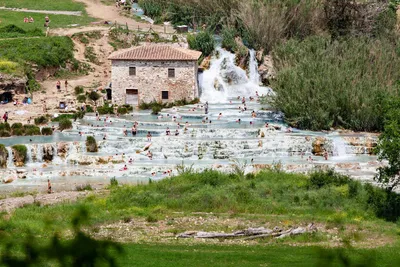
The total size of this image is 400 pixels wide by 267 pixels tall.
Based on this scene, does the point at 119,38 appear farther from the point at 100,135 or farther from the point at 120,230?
the point at 120,230

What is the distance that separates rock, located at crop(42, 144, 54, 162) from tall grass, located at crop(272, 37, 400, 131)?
1530 cm

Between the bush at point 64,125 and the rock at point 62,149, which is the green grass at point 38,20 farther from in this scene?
the rock at point 62,149

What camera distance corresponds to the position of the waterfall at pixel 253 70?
61978mm

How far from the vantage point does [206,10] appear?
7050cm

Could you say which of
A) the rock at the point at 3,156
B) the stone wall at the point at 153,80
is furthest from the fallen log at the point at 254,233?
the stone wall at the point at 153,80

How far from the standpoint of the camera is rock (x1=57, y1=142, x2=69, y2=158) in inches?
1724

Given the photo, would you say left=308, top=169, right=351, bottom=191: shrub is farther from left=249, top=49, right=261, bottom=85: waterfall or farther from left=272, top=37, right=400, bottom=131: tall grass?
left=249, top=49, right=261, bottom=85: waterfall

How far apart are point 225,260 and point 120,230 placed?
7.33 metres

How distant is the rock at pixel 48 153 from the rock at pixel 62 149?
0.38 meters

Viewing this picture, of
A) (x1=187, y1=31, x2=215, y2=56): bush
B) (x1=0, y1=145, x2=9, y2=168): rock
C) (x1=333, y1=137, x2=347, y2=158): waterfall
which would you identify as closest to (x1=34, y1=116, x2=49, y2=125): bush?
(x1=0, y1=145, x2=9, y2=168): rock

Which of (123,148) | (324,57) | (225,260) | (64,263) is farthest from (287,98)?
(64,263)

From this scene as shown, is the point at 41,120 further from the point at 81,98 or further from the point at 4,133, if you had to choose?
the point at 81,98

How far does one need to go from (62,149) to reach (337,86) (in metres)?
18.0

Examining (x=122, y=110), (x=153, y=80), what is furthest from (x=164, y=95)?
(x=122, y=110)
